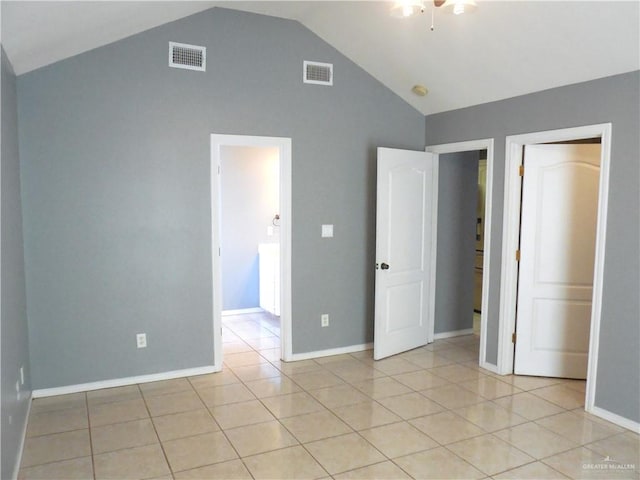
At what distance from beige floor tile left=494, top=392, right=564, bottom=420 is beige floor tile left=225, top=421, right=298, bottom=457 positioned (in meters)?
1.69

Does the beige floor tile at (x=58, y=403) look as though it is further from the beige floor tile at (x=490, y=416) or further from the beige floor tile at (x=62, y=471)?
the beige floor tile at (x=490, y=416)

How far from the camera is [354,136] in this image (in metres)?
4.71

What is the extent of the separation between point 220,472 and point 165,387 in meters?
1.41

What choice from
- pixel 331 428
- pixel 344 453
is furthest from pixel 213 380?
pixel 344 453

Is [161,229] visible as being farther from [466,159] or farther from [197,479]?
[466,159]

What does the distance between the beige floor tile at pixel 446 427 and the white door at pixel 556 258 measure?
1192 mm

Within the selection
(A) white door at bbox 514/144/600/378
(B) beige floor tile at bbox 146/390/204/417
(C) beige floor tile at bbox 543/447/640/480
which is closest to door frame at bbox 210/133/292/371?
(B) beige floor tile at bbox 146/390/204/417

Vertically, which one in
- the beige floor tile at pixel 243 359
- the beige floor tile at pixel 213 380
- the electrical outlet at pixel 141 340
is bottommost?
the beige floor tile at pixel 213 380

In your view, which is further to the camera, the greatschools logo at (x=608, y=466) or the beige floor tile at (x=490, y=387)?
the beige floor tile at (x=490, y=387)

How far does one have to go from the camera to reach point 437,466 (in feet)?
9.14

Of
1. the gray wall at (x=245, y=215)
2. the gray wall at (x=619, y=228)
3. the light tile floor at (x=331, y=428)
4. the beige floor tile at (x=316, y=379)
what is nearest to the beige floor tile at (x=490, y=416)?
the light tile floor at (x=331, y=428)

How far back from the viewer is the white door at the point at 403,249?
4.53m

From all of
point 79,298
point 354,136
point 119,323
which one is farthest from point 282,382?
point 354,136

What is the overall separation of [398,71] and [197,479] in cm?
369
